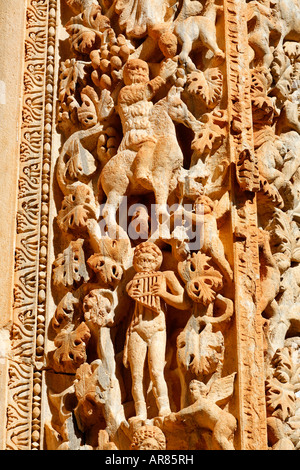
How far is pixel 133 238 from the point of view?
4773mm

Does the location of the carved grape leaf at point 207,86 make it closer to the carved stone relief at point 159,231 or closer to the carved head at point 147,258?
the carved stone relief at point 159,231

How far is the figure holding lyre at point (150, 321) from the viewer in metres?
4.44

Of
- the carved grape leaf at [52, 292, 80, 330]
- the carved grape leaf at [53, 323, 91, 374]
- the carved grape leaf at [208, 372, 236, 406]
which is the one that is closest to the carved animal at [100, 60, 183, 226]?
the carved grape leaf at [52, 292, 80, 330]

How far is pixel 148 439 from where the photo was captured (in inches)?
169

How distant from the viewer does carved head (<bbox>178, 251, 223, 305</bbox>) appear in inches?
175

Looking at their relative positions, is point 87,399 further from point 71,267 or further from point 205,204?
point 205,204

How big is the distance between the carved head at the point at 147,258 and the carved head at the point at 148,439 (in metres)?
0.63

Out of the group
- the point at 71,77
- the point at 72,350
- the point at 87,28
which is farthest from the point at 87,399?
the point at 87,28

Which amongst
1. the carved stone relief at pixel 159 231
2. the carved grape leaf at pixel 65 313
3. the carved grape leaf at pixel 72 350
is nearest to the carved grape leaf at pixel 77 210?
the carved stone relief at pixel 159 231

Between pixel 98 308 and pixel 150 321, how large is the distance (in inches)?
9.8

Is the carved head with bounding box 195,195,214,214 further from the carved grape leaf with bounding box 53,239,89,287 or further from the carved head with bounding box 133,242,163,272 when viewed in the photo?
the carved grape leaf with bounding box 53,239,89,287
